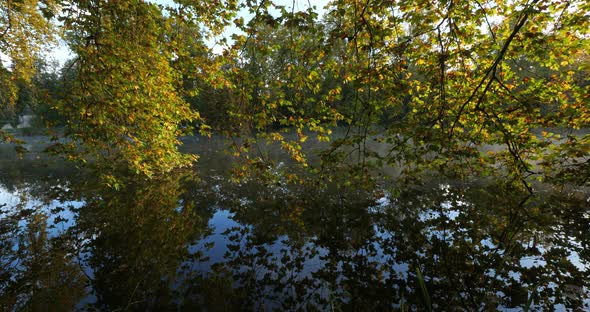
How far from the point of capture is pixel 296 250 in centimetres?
722

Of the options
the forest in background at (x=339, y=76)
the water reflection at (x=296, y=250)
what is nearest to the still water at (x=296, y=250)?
the water reflection at (x=296, y=250)

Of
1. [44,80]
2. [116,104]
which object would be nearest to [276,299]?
[116,104]

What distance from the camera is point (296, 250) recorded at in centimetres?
722

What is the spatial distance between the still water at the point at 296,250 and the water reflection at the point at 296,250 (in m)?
0.04

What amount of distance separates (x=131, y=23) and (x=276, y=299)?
7.80 metres

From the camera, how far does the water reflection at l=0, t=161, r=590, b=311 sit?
17.2ft

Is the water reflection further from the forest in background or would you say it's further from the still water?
the forest in background

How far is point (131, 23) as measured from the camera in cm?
755

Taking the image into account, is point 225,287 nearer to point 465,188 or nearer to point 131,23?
point 131,23

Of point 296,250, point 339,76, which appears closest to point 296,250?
point 296,250

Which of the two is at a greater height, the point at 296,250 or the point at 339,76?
the point at 339,76

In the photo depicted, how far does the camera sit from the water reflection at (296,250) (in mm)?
5242

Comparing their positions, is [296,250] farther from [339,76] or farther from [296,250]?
[339,76]

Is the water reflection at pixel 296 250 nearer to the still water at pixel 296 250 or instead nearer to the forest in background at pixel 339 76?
the still water at pixel 296 250
